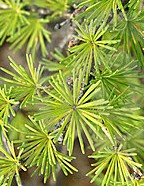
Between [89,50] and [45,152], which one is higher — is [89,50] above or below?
above

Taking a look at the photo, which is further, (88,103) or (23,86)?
(23,86)

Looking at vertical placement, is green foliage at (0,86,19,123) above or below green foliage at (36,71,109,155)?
above

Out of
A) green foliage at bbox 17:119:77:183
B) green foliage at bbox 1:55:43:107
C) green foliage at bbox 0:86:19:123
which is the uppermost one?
green foliage at bbox 1:55:43:107

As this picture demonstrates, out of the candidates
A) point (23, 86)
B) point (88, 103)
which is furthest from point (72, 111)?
point (23, 86)

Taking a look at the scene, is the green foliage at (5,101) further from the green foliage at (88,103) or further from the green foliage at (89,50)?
the green foliage at (89,50)

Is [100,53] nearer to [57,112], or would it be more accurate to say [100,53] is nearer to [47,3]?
[57,112]

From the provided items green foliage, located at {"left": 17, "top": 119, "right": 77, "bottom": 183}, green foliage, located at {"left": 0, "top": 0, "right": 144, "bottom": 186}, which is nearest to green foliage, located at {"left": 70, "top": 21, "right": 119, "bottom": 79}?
green foliage, located at {"left": 0, "top": 0, "right": 144, "bottom": 186}

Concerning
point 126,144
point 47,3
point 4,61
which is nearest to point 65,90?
point 126,144

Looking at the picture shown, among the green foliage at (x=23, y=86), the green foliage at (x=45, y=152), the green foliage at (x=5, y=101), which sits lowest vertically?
the green foliage at (x=45, y=152)

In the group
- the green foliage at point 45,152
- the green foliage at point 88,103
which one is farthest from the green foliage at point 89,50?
the green foliage at point 45,152

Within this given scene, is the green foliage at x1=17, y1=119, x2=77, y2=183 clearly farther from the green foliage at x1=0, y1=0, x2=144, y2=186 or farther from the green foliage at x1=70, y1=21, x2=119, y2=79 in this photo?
the green foliage at x1=70, y1=21, x2=119, y2=79

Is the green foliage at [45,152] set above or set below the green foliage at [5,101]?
below

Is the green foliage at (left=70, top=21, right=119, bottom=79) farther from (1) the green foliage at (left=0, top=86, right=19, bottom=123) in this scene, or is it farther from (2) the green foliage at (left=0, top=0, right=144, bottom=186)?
(1) the green foliage at (left=0, top=86, right=19, bottom=123)

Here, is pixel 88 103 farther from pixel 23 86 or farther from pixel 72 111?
pixel 23 86
